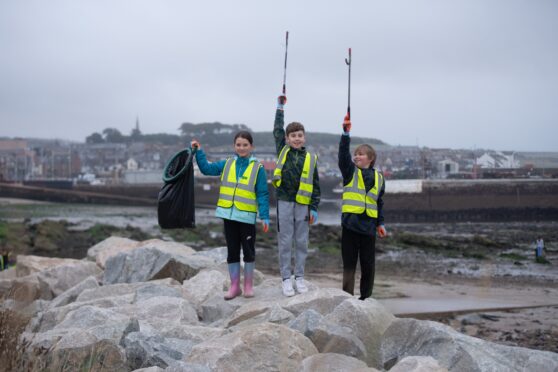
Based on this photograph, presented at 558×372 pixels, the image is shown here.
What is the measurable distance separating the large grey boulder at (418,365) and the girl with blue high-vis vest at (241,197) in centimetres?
253

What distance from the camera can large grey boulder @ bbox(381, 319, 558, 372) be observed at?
453cm

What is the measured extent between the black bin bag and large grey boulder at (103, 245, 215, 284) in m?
2.02

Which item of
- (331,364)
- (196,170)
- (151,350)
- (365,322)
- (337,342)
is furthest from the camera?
(196,170)

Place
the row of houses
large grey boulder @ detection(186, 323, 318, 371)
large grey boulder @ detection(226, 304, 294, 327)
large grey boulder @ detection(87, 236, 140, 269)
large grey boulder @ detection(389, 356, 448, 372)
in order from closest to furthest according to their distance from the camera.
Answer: large grey boulder @ detection(389, 356, 448, 372) → large grey boulder @ detection(186, 323, 318, 371) → large grey boulder @ detection(226, 304, 294, 327) → large grey boulder @ detection(87, 236, 140, 269) → the row of houses

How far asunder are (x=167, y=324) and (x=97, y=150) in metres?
123

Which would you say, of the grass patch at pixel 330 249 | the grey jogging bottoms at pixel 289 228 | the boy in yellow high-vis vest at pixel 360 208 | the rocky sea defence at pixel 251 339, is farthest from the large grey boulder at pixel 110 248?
the grass patch at pixel 330 249

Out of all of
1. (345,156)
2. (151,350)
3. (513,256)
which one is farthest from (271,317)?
(513,256)

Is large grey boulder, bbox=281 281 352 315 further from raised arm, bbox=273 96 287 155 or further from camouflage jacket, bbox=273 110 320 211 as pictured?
raised arm, bbox=273 96 287 155

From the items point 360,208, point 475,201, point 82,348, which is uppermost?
point 360,208

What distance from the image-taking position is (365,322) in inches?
198

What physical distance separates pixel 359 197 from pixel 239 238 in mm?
1278

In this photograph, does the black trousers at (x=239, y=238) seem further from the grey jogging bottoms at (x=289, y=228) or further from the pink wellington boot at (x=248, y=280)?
the grey jogging bottoms at (x=289, y=228)

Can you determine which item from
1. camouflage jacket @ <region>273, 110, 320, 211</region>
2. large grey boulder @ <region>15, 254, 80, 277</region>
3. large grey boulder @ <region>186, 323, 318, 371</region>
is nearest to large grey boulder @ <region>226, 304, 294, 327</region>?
large grey boulder @ <region>186, 323, 318, 371</region>

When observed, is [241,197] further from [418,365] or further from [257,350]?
[418,365]
